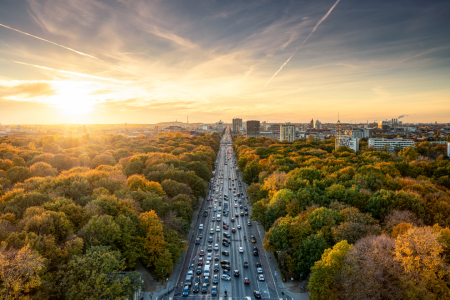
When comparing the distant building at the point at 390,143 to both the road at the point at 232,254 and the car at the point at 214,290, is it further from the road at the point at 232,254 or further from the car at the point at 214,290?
the car at the point at 214,290

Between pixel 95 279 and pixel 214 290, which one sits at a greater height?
pixel 95 279

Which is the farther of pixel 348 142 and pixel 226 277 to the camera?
pixel 348 142

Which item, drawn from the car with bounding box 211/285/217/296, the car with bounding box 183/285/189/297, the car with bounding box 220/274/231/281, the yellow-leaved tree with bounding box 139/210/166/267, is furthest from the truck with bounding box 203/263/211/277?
the yellow-leaved tree with bounding box 139/210/166/267

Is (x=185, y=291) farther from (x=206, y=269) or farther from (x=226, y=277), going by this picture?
(x=226, y=277)

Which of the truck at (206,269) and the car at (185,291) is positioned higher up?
the truck at (206,269)

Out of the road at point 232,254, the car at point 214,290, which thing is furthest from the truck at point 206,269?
the car at point 214,290

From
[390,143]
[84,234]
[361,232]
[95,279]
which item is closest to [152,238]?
[84,234]

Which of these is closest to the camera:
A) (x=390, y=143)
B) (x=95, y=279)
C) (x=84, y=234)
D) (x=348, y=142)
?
(x=95, y=279)

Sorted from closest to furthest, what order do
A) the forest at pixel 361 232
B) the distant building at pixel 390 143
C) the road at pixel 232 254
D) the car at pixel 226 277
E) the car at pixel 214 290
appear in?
the forest at pixel 361 232 < the car at pixel 214 290 < the road at pixel 232 254 < the car at pixel 226 277 < the distant building at pixel 390 143

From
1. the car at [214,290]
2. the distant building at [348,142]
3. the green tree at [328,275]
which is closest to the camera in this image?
the green tree at [328,275]

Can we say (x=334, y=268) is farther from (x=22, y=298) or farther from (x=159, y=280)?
(x=22, y=298)

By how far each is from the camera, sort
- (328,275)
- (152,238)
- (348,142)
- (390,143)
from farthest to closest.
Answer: (390,143), (348,142), (152,238), (328,275)
